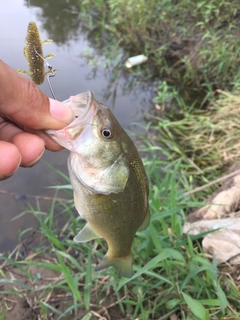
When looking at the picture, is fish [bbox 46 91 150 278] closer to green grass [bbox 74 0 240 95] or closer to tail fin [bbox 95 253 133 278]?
tail fin [bbox 95 253 133 278]

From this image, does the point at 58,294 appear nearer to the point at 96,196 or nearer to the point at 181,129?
the point at 96,196

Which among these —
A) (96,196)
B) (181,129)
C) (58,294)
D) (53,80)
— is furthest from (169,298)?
(53,80)

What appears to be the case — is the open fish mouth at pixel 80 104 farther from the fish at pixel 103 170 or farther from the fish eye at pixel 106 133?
the fish eye at pixel 106 133

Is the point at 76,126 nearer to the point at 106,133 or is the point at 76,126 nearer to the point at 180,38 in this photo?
the point at 106,133

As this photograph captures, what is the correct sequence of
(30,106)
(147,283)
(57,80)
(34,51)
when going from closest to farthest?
(34,51) < (30,106) < (147,283) < (57,80)

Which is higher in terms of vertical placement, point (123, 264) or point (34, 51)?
point (34, 51)

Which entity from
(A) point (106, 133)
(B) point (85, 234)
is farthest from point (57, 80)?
(A) point (106, 133)
